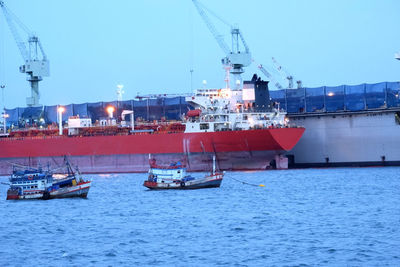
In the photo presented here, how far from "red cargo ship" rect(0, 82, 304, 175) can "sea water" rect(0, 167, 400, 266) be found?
518 inches

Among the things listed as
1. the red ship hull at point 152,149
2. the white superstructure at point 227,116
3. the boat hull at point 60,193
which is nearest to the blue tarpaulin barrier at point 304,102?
the white superstructure at point 227,116

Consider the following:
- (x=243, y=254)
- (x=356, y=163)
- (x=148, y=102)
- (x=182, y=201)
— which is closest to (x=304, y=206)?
(x=182, y=201)

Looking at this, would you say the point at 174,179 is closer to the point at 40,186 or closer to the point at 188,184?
the point at 188,184

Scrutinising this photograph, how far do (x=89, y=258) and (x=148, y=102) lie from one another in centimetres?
5989

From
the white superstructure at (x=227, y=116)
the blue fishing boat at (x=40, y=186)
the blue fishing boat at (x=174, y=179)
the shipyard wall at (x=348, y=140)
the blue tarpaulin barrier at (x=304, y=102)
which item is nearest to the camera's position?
the blue fishing boat at (x=40, y=186)

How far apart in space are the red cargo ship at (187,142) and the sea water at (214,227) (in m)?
13.2

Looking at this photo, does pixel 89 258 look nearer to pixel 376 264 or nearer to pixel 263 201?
pixel 376 264

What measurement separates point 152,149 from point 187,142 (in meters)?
3.81

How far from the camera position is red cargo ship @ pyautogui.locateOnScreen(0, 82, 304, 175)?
6669 centimetres

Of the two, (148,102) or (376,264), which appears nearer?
(376,264)

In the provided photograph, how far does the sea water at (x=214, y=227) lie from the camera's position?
91.8 ft

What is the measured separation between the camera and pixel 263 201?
44031 millimetres

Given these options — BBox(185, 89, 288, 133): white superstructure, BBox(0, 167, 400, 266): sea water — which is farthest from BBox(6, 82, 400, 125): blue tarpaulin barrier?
BBox(0, 167, 400, 266): sea water

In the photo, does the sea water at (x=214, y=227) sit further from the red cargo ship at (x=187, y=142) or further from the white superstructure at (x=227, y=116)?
the white superstructure at (x=227, y=116)
